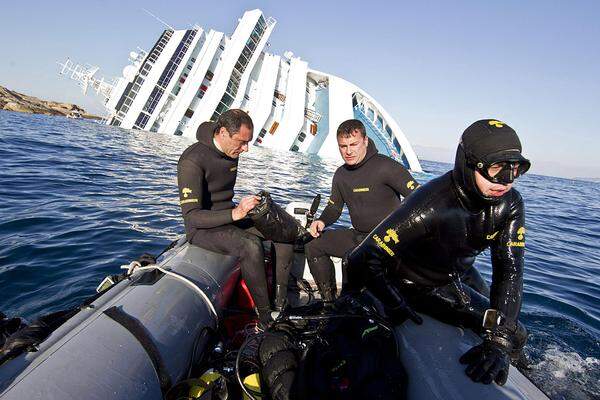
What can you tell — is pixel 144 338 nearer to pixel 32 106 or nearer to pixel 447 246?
pixel 447 246

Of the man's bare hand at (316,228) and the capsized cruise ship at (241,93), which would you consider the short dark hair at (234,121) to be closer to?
the man's bare hand at (316,228)

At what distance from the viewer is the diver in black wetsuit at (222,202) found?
3.50 meters

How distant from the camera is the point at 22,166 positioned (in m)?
11.1

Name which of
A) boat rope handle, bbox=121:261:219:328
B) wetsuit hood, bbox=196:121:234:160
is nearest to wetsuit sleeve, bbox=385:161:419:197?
wetsuit hood, bbox=196:121:234:160

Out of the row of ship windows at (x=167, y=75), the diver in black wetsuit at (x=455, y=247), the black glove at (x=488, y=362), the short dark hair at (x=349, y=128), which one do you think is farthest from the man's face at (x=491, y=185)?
the row of ship windows at (x=167, y=75)

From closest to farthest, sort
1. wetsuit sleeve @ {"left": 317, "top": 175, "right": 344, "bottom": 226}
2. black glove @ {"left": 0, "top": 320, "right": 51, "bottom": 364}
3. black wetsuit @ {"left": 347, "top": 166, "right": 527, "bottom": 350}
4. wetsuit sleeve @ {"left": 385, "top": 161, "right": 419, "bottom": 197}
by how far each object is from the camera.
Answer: black glove @ {"left": 0, "top": 320, "right": 51, "bottom": 364}, black wetsuit @ {"left": 347, "top": 166, "right": 527, "bottom": 350}, wetsuit sleeve @ {"left": 385, "top": 161, "right": 419, "bottom": 197}, wetsuit sleeve @ {"left": 317, "top": 175, "right": 344, "bottom": 226}

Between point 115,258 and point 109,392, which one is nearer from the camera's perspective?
point 109,392

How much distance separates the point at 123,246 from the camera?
5734mm

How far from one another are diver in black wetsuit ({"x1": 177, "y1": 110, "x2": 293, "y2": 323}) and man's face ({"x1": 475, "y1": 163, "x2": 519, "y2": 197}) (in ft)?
6.46

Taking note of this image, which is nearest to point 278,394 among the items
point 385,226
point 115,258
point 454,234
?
point 385,226

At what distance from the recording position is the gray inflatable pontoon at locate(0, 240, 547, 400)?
66.6 inches

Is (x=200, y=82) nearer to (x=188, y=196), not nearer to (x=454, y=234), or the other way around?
(x=188, y=196)

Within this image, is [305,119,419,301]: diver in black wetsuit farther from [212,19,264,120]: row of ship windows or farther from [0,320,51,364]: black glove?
[212,19,264,120]: row of ship windows

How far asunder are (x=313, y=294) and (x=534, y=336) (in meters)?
2.77
